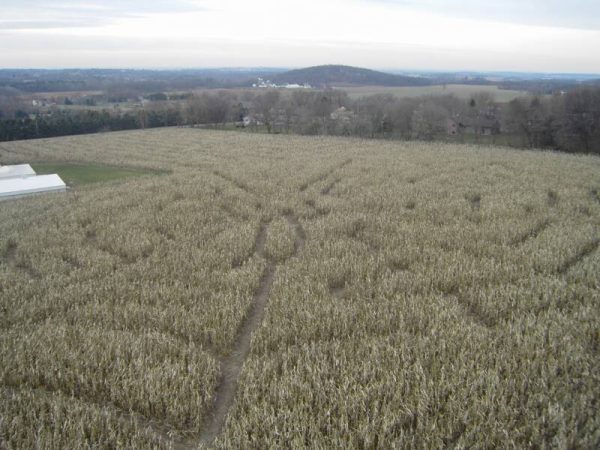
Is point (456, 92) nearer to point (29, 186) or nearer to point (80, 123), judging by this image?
point (80, 123)

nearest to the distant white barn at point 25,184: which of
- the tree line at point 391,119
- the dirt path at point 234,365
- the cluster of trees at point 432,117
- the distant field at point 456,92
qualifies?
the dirt path at point 234,365

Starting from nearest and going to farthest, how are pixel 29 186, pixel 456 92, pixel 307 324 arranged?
pixel 307 324, pixel 29 186, pixel 456 92

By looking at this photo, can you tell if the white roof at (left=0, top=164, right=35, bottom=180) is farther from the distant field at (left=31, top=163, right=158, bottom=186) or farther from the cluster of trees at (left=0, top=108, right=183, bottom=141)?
the cluster of trees at (left=0, top=108, right=183, bottom=141)

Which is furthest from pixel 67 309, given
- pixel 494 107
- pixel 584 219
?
pixel 494 107

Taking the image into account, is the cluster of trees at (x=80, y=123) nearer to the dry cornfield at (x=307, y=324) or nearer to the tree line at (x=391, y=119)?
the tree line at (x=391, y=119)

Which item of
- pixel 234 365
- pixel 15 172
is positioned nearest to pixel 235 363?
pixel 234 365

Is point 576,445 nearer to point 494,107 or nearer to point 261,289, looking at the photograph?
point 261,289
